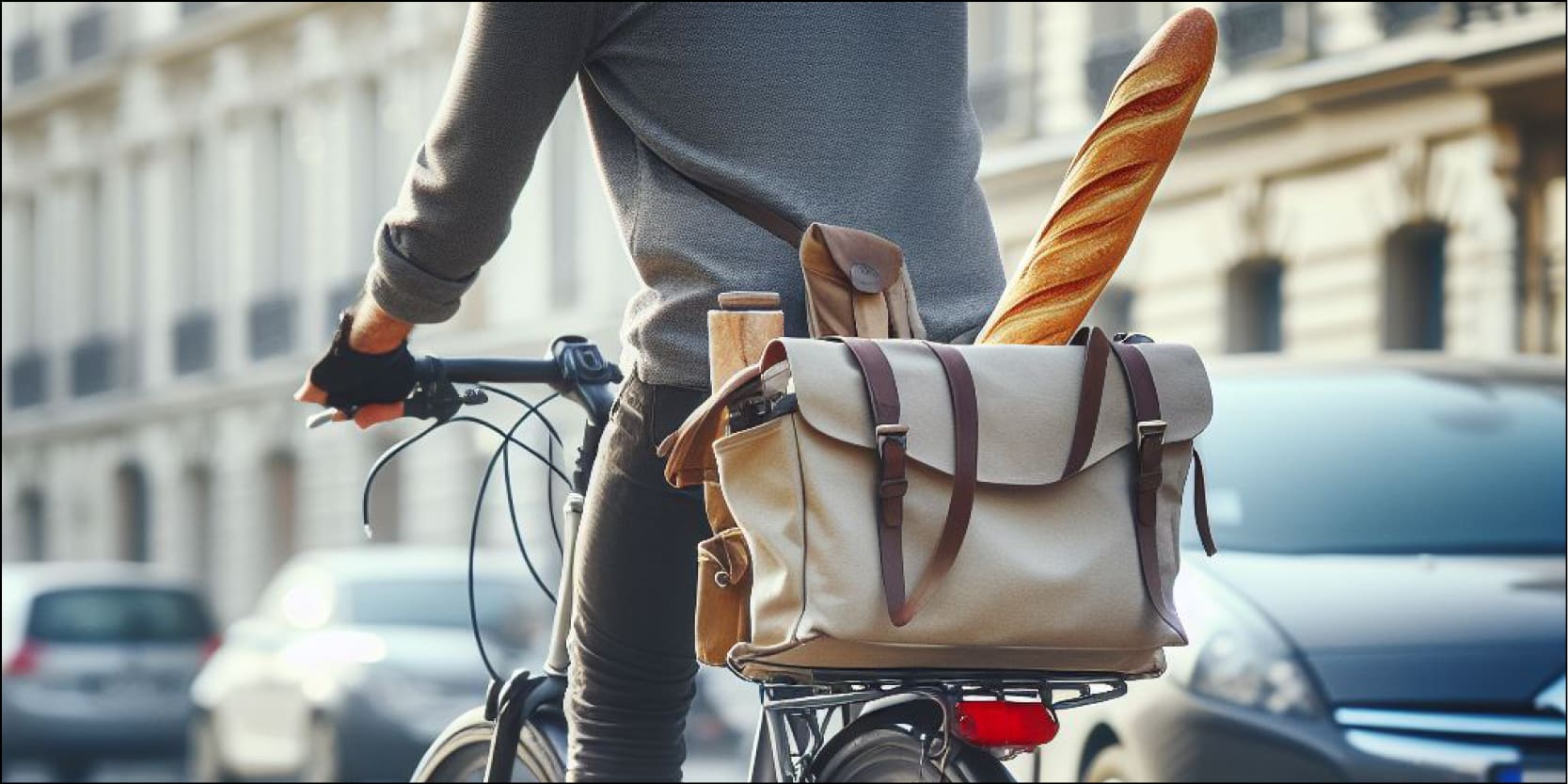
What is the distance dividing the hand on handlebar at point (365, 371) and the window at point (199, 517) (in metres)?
36.7

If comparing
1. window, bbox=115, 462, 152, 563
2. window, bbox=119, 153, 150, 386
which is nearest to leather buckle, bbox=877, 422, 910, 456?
window, bbox=119, 153, 150, 386

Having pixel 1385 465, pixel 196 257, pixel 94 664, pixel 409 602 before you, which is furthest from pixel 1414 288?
pixel 196 257

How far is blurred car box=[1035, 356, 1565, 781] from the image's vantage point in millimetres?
5410

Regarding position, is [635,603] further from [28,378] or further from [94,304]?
[28,378]

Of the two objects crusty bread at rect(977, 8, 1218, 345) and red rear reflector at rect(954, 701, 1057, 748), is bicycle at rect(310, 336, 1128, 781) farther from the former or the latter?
crusty bread at rect(977, 8, 1218, 345)

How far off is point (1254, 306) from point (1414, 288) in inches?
81.0

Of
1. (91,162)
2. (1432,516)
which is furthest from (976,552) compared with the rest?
(91,162)

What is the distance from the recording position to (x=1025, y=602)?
2480 mm

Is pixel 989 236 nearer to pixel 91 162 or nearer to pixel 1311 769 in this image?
pixel 1311 769

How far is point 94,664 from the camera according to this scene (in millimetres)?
18453

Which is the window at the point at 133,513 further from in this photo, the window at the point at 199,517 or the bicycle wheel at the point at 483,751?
the bicycle wheel at the point at 483,751

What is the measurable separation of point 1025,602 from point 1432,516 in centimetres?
408

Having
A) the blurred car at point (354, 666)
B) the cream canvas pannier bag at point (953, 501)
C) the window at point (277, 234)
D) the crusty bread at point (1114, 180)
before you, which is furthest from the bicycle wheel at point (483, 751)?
the window at point (277, 234)

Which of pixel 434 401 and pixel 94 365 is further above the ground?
pixel 94 365
